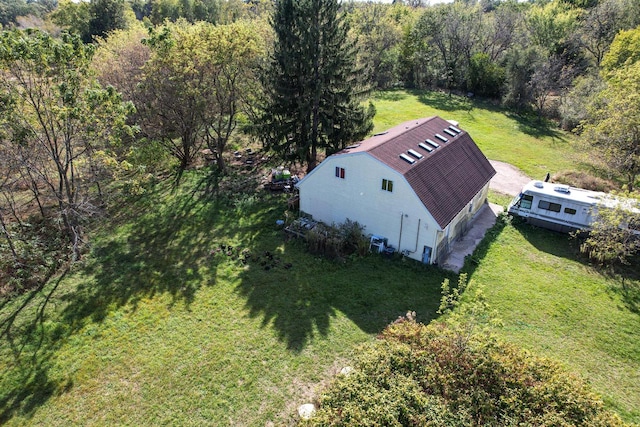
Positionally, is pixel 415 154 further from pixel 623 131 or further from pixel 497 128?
pixel 497 128

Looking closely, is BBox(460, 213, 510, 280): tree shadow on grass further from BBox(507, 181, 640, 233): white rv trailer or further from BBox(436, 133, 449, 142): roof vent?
BBox(436, 133, 449, 142): roof vent

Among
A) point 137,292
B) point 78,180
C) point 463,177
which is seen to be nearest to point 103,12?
point 78,180

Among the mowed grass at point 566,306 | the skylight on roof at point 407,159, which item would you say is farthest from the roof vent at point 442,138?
the mowed grass at point 566,306

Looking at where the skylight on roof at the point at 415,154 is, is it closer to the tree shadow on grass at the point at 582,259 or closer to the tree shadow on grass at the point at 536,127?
the tree shadow on grass at the point at 582,259

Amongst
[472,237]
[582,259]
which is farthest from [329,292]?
[582,259]

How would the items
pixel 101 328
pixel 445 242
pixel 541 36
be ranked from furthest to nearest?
pixel 541 36, pixel 445 242, pixel 101 328

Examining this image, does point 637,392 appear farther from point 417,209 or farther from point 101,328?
point 101,328
